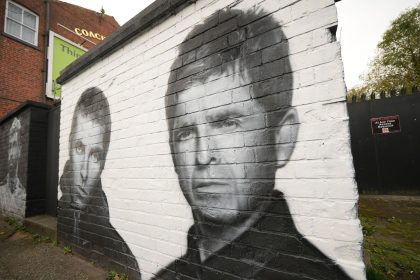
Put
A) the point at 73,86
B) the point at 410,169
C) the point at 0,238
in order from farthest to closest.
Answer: the point at 410,169
the point at 0,238
the point at 73,86

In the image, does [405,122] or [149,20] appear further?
Result: [405,122]

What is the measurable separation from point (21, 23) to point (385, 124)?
14246 mm

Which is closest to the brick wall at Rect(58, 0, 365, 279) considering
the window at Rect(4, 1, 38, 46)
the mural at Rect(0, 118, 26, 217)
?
the mural at Rect(0, 118, 26, 217)

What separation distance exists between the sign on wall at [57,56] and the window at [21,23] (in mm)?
709

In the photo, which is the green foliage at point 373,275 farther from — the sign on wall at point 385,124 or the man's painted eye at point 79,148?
the sign on wall at point 385,124

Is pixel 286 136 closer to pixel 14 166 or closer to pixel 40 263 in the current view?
pixel 40 263

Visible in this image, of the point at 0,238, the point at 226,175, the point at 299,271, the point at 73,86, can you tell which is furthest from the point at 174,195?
the point at 0,238

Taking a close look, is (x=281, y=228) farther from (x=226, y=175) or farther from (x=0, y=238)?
(x=0, y=238)

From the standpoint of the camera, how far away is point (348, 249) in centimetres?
133

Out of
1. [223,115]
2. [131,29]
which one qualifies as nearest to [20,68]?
[131,29]

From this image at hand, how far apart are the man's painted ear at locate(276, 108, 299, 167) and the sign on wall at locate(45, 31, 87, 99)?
11435mm

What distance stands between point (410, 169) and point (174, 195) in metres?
6.10

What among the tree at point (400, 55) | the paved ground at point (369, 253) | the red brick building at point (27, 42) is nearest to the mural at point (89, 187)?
the paved ground at point (369, 253)

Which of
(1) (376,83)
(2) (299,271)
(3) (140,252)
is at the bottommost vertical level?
(3) (140,252)
